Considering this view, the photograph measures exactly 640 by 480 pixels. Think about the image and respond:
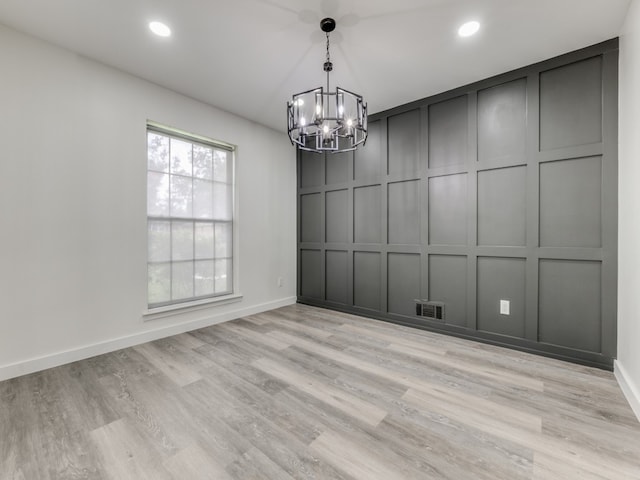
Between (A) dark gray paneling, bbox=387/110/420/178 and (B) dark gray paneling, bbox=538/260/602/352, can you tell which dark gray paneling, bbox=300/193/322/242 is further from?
(B) dark gray paneling, bbox=538/260/602/352

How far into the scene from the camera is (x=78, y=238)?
8.48ft

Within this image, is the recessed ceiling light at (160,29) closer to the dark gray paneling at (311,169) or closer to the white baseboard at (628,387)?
the dark gray paneling at (311,169)

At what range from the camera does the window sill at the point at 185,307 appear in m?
3.07

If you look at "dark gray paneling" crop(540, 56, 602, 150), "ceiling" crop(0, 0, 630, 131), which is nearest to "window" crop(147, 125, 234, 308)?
"ceiling" crop(0, 0, 630, 131)

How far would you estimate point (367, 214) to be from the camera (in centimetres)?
395

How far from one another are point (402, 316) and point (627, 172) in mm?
2431

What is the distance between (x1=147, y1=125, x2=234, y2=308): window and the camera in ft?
10.4

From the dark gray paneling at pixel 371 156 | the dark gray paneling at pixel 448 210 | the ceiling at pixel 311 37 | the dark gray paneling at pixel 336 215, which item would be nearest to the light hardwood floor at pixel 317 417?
the dark gray paneling at pixel 448 210

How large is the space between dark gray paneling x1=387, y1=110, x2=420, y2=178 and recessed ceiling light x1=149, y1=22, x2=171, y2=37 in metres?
2.57

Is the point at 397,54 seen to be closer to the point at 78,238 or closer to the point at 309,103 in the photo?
the point at 309,103

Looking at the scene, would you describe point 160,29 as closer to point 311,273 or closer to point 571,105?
point 311,273

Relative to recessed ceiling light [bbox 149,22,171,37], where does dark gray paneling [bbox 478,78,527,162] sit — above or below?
below

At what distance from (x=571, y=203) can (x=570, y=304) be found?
0.90m

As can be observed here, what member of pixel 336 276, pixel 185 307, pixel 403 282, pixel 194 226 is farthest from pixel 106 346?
pixel 403 282
